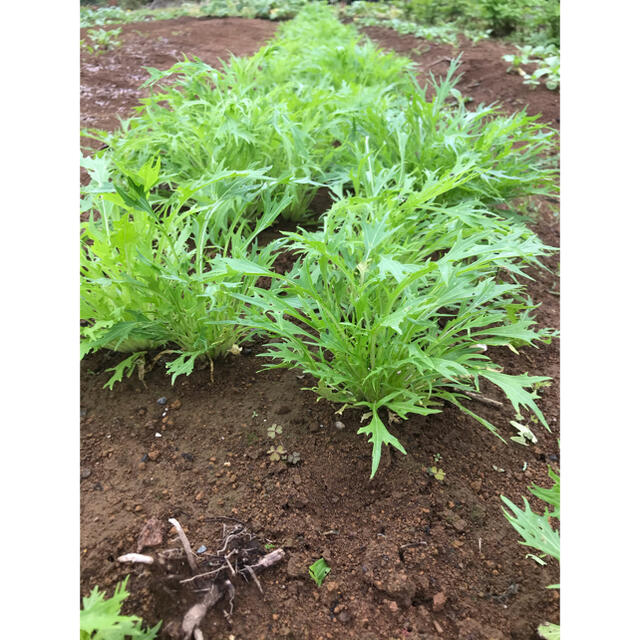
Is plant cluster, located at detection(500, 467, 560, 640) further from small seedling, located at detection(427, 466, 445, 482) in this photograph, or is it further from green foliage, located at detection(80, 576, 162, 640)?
green foliage, located at detection(80, 576, 162, 640)

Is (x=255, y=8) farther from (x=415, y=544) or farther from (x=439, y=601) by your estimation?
(x=439, y=601)

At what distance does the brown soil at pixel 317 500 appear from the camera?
924mm

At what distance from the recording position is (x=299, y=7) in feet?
21.2

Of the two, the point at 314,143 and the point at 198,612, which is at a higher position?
the point at 314,143

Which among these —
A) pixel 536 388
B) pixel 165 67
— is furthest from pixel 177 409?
pixel 165 67

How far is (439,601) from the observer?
94cm

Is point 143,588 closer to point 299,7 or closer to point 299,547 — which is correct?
point 299,547

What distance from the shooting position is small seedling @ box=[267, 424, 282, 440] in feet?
4.08

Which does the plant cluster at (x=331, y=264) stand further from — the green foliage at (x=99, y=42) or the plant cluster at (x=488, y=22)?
the green foliage at (x=99, y=42)

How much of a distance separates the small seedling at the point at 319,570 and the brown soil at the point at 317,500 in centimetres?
1

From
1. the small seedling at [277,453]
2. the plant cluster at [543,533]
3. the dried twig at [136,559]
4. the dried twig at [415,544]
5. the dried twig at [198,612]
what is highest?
the plant cluster at [543,533]

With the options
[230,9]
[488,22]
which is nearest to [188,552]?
[488,22]

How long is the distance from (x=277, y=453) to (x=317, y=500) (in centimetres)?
16

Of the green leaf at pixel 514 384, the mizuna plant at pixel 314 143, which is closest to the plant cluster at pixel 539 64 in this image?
the mizuna plant at pixel 314 143
